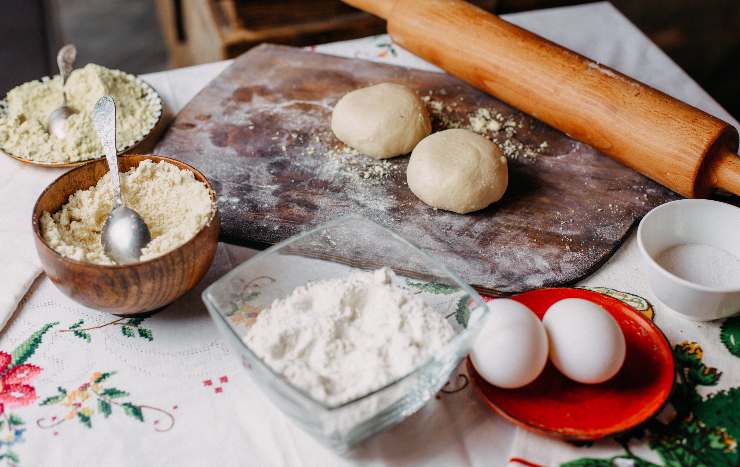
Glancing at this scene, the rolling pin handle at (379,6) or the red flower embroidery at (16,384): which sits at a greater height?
the rolling pin handle at (379,6)

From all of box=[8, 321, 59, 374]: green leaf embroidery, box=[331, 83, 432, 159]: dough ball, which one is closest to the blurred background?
box=[331, 83, 432, 159]: dough ball

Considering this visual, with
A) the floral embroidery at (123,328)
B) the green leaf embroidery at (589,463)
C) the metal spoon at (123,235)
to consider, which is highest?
the metal spoon at (123,235)

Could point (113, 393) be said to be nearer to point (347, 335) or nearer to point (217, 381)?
point (217, 381)

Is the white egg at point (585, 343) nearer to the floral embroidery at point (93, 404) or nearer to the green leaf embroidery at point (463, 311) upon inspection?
the green leaf embroidery at point (463, 311)

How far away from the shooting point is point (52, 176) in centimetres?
128

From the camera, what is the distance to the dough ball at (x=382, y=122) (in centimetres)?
130

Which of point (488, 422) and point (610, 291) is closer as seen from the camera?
point (488, 422)

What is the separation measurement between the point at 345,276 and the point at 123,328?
1.14ft

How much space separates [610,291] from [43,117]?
1.13 m

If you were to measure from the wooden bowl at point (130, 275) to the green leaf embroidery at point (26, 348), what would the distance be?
0.36ft

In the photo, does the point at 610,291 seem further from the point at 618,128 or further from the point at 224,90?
the point at 224,90

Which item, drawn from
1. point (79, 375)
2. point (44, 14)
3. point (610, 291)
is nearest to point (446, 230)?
point (610, 291)

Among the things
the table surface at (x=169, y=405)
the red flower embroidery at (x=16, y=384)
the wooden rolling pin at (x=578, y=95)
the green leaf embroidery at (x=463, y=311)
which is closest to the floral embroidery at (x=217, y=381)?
the table surface at (x=169, y=405)

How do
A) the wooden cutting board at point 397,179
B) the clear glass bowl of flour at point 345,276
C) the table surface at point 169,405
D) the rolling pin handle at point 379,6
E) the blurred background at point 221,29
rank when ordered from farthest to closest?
the blurred background at point 221,29 < the rolling pin handle at point 379,6 < the wooden cutting board at point 397,179 < the table surface at point 169,405 < the clear glass bowl of flour at point 345,276
